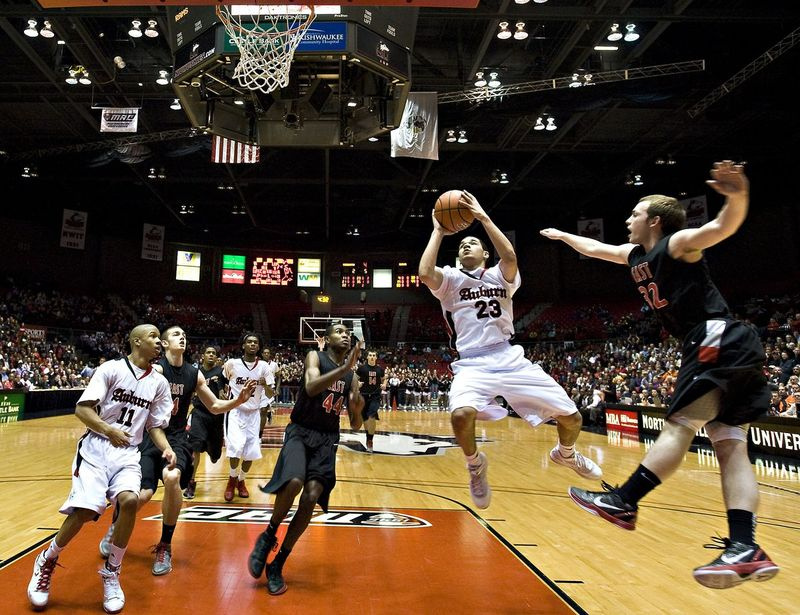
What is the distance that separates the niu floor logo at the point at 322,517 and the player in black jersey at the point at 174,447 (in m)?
0.99

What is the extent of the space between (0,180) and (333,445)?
1096 inches

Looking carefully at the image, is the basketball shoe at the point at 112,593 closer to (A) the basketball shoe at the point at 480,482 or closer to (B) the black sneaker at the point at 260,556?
(B) the black sneaker at the point at 260,556

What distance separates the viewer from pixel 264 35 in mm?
7191

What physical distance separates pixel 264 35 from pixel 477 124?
14.3 metres

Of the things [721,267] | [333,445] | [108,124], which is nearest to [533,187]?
[721,267]

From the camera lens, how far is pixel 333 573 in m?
4.70

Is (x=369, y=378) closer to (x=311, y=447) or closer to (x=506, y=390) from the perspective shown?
(x=311, y=447)

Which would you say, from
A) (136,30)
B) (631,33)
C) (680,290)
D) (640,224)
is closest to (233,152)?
(136,30)

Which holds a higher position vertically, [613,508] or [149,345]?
[149,345]

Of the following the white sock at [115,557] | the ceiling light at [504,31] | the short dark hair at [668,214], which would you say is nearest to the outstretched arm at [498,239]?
the short dark hair at [668,214]

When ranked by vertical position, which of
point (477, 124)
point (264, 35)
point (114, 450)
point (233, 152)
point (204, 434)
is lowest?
point (204, 434)

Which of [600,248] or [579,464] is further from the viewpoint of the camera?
[579,464]

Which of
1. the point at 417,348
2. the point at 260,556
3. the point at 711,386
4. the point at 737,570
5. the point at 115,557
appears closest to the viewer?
the point at 737,570

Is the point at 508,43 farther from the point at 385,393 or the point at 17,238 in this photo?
the point at 17,238
